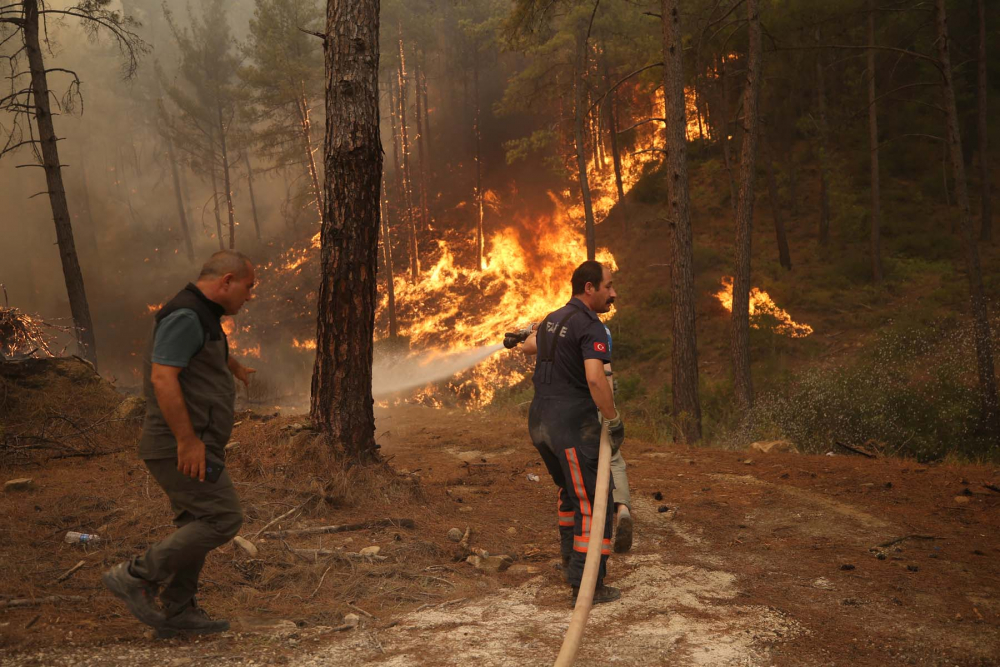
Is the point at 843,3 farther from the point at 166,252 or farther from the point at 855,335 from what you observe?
the point at 166,252

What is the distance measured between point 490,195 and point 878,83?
1644cm

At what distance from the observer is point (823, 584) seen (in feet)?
15.1

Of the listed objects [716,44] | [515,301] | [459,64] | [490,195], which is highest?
[459,64]

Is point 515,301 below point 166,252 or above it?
below

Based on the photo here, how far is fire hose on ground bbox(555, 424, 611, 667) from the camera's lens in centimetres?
314

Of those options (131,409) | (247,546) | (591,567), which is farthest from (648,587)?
(131,409)

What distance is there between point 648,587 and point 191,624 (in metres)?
2.83

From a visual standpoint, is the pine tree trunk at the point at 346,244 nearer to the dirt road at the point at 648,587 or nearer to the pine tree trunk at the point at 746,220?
the dirt road at the point at 648,587

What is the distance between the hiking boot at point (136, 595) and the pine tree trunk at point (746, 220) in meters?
10.8

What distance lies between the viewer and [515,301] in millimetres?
27328

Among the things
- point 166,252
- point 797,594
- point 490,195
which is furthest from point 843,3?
point 166,252

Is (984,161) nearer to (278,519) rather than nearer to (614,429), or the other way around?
(614,429)

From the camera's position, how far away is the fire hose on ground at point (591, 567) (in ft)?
10.3

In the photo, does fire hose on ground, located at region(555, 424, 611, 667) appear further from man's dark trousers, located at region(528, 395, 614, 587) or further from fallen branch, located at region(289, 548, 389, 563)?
fallen branch, located at region(289, 548, 389, 563)
